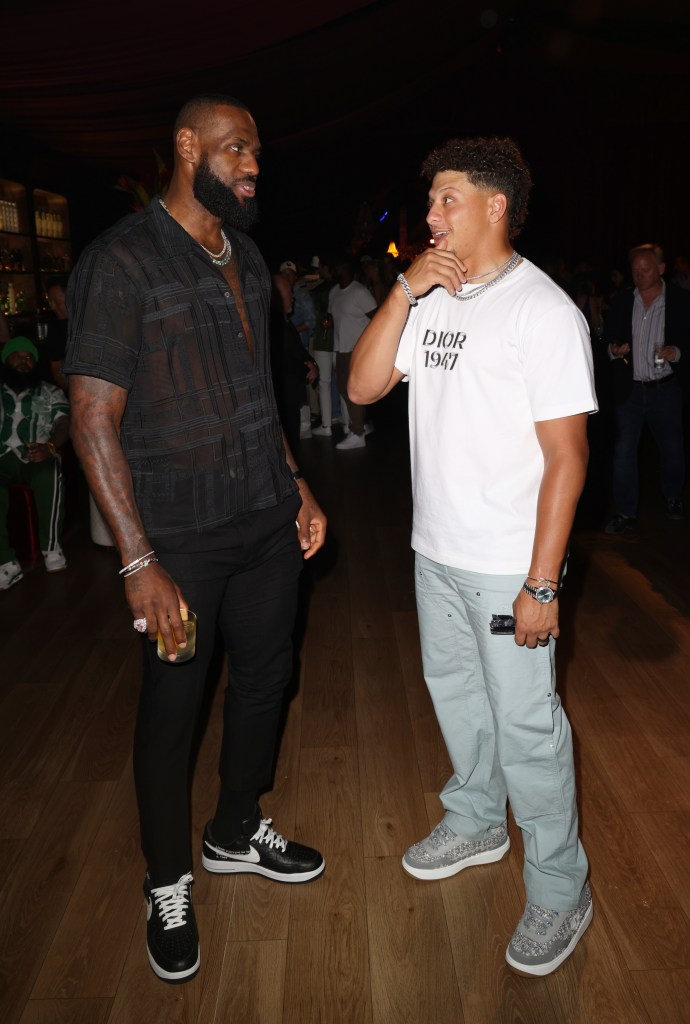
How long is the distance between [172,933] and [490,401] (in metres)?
1.28

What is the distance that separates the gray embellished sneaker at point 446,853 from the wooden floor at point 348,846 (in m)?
0.03

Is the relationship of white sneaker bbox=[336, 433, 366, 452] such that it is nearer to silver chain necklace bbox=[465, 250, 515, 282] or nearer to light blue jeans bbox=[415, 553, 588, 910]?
light blue jeans bbox=[415, 553, 588, 910]

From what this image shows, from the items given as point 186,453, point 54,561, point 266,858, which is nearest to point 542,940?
point 266,858

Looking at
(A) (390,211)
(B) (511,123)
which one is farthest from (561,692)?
(A) (390,211)

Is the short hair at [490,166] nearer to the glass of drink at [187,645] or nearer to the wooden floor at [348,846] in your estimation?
the glass of drink at [187,645]

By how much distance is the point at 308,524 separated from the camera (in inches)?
82.4

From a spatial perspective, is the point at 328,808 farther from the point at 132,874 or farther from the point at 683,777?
the point at 683,777

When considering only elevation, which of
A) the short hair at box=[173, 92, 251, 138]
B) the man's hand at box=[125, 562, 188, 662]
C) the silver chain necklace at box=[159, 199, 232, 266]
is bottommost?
the man's hand at box=[125, 562, 188, 662]

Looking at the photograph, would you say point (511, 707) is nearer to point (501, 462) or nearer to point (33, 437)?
point (501, 462)

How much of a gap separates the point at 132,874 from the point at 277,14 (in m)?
4.36

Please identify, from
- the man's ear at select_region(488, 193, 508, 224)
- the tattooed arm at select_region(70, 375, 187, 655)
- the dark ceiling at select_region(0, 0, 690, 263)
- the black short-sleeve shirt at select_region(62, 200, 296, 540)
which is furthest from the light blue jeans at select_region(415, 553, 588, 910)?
the dark ceiling at select_region(0, 0, 690, 263)

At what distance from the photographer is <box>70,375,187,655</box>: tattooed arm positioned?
1623mm

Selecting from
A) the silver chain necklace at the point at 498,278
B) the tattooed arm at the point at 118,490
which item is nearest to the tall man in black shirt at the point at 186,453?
the tattooed arm at the point at 118,490

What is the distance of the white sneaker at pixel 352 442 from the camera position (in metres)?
7.86
